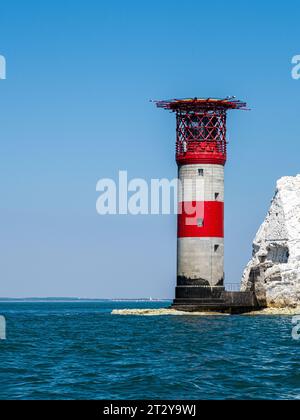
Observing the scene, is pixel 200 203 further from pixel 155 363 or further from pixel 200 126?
pixel 155 363

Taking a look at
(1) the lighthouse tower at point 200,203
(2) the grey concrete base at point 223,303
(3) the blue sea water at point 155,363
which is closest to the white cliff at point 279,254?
(2) the grey concrete base at point 223,303

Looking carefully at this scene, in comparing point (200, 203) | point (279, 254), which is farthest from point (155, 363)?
point (279, 254)

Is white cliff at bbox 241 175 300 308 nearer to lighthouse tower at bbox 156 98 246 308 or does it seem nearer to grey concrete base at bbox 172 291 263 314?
grey concrete base at bbox 172 291 263 314

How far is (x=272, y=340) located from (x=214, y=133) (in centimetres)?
2596

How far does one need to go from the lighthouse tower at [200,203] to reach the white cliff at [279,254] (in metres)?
4.30

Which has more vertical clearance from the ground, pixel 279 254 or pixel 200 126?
pixel 200 126

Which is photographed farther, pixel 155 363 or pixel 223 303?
pixel 223 303

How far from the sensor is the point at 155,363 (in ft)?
124

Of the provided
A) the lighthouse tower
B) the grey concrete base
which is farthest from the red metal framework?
the grey concrete base

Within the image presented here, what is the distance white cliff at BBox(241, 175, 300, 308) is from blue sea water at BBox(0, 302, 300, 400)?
12.6m

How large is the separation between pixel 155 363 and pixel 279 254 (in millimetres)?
38984
